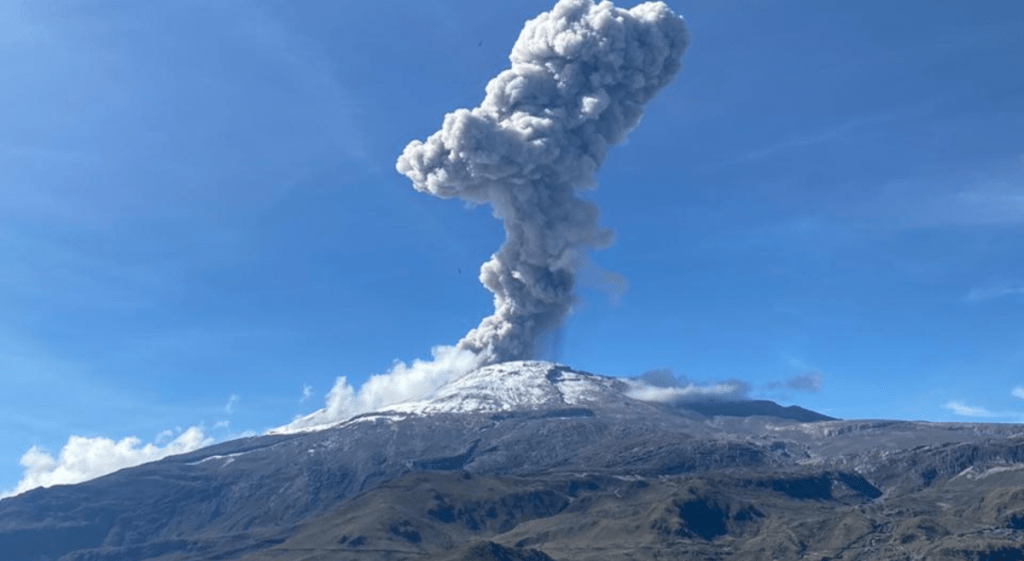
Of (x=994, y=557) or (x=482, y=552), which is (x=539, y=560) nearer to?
(x=482, y=552)

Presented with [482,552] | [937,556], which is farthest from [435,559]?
[937,556]

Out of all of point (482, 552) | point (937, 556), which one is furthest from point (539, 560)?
point (937, 556)

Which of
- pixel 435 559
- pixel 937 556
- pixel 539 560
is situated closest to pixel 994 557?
pixel 937 556

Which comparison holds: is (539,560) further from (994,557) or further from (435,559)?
(994,557)

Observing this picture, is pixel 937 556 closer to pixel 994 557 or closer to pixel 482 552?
pixel 994 557

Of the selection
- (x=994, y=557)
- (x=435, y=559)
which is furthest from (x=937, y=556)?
(x=435, y=559)

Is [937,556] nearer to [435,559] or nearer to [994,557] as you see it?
[994,557]
